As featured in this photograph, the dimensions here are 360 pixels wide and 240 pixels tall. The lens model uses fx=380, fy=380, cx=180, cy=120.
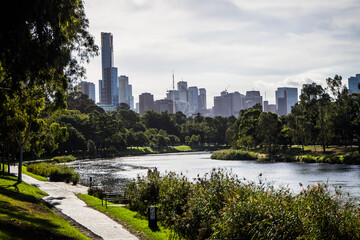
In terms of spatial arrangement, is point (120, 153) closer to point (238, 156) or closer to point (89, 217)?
point (238, 156)

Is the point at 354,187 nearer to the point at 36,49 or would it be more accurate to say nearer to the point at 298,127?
the point at 36,49

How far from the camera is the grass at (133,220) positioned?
14571 millimetres

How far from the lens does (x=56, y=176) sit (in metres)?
40.3

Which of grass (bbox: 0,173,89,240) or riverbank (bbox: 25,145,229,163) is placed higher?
grass (bbox: 0,173,89,240)

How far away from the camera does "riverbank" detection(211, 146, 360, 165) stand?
64.2 metres

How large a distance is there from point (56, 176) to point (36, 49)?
2910cm

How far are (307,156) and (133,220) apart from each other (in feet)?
201

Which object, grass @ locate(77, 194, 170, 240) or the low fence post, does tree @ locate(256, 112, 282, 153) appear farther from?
the low fence post

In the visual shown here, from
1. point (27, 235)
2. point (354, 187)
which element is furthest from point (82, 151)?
point (27, 235)

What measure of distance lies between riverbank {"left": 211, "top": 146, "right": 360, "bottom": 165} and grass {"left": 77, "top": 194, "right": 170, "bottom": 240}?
171 feet

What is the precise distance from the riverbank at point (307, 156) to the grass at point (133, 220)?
171 ft

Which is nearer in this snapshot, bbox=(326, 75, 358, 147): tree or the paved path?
the paved path

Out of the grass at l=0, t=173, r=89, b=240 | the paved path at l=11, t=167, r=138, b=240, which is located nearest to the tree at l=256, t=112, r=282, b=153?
the paved path at l=11, t=167, r=138, b=240

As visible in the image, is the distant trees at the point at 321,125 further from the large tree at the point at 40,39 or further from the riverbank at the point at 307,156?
the large tree at the point at 40,39
